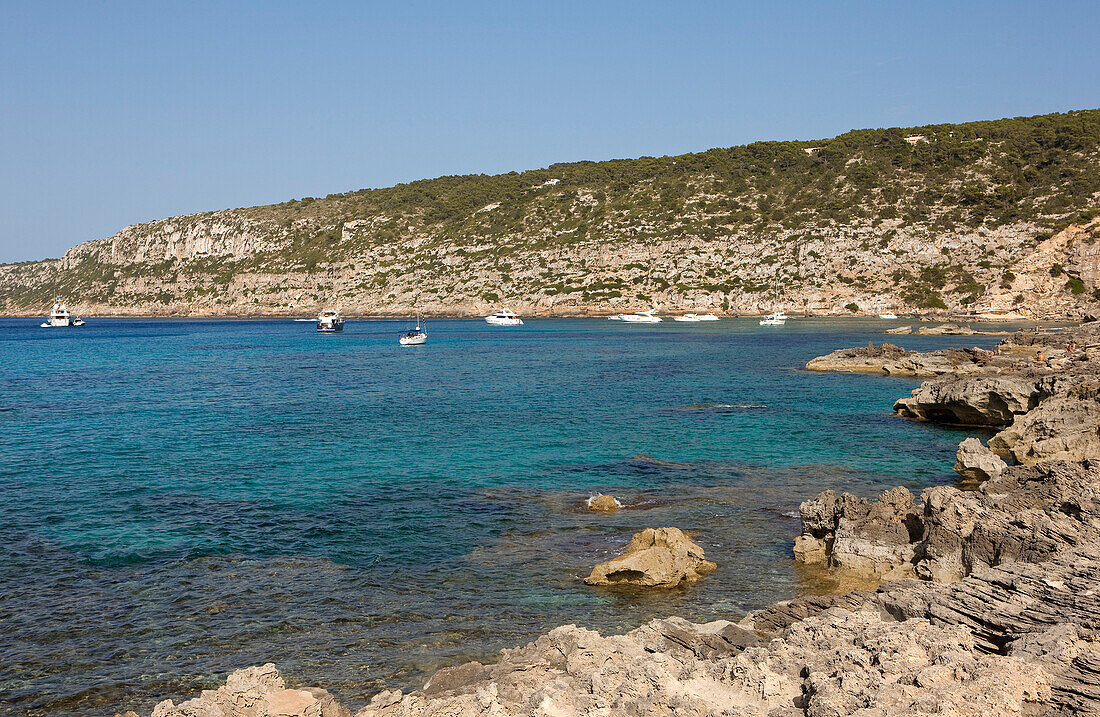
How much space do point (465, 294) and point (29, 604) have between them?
444 feet

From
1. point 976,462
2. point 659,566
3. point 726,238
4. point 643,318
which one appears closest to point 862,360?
point 976,462

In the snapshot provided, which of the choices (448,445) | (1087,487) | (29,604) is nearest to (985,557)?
(1087,487)

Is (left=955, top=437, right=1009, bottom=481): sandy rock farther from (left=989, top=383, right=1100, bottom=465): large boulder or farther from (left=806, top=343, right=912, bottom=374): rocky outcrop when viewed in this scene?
(left=806, top=343, right=912, bottom=374): rocky outcrop

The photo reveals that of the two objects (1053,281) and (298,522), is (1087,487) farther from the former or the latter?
(1053,281)

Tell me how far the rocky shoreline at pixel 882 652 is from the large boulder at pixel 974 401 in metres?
14.8

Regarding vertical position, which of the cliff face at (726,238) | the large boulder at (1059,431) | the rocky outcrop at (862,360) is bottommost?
the rocky outcrop at (862,360)

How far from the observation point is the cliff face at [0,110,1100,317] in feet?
365

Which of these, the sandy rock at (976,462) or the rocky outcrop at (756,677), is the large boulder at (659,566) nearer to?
the rocky outcrop at (756,677)

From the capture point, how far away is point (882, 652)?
7238 mm

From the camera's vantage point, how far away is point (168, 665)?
10586 millimetres

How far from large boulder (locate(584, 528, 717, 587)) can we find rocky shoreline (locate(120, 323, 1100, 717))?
8.28 feet

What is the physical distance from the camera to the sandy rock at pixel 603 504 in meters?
18.2

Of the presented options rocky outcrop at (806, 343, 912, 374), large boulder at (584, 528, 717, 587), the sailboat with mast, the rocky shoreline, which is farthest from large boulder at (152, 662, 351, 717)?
the sailboat with mast

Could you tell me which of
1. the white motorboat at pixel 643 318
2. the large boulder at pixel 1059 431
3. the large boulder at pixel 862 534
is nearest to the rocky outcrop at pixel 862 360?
the large boulder at pixel 1059 431
